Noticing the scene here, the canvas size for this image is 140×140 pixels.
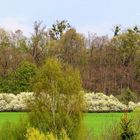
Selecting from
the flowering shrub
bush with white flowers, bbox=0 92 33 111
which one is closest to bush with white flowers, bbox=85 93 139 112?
the flowering shrub

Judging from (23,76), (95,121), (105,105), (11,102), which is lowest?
(95,121)

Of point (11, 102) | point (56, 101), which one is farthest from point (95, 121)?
point (56, 101)

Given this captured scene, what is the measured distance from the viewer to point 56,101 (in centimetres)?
1977

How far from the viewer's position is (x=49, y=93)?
19.8m

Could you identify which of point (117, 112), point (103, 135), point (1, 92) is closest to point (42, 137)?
point (103, 135)

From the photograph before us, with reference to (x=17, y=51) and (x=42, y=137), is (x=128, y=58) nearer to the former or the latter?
(x=17, y=51)

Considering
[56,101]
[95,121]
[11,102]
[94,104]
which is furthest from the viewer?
[94,104]

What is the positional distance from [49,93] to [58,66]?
93cm

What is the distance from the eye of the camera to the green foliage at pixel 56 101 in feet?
64.4

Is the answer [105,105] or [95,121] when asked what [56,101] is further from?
[105,105]

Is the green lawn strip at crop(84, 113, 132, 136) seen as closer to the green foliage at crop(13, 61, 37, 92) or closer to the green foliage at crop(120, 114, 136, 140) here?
the green foliage at crop(120, 114, 136, 140)

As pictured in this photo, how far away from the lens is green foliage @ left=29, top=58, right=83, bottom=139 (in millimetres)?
19641

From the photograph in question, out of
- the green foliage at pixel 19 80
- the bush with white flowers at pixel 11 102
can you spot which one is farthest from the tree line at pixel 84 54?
the bush with white flowers at pixel 11 102

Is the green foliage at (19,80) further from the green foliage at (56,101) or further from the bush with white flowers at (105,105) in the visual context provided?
the green foliage at (56,101)
